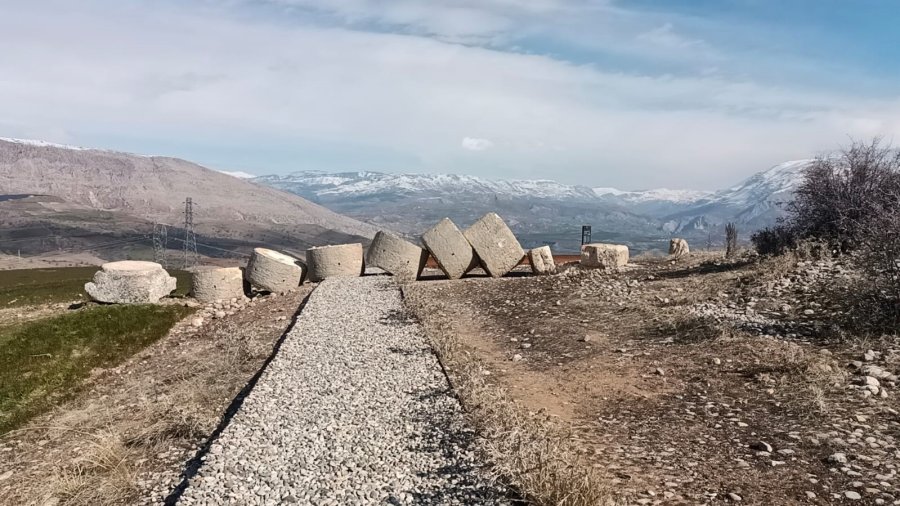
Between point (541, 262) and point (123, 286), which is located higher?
point (541, 262)

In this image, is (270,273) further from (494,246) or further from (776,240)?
(776,240)

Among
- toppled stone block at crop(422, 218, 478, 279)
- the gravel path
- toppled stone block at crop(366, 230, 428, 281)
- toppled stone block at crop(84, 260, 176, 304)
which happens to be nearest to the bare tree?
toppled stone block at crop(422, 218, 478, 279)

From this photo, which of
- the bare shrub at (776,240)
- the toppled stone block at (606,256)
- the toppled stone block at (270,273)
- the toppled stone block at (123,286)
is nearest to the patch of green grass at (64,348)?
the toppled stone block at (123,286)

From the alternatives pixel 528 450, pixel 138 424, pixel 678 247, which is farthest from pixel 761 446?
pixel 678 247

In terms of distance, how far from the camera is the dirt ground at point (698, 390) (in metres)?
6.56

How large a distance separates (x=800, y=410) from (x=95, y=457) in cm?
904

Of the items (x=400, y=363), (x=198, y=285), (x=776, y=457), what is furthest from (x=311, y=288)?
(x=776, y=457)

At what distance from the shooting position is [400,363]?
11.2 meters

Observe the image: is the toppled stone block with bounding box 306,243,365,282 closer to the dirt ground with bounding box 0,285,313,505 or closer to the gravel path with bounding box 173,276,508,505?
the dirt ground with bounding box 0,285,313,505

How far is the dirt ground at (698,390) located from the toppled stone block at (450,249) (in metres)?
4.88

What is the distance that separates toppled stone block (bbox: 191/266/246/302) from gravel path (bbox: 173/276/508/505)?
389 inches

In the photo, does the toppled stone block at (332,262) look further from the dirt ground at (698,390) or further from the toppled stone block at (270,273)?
the dirt ground at (698,390)

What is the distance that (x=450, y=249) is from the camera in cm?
2203

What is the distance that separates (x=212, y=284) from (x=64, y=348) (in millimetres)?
5912
